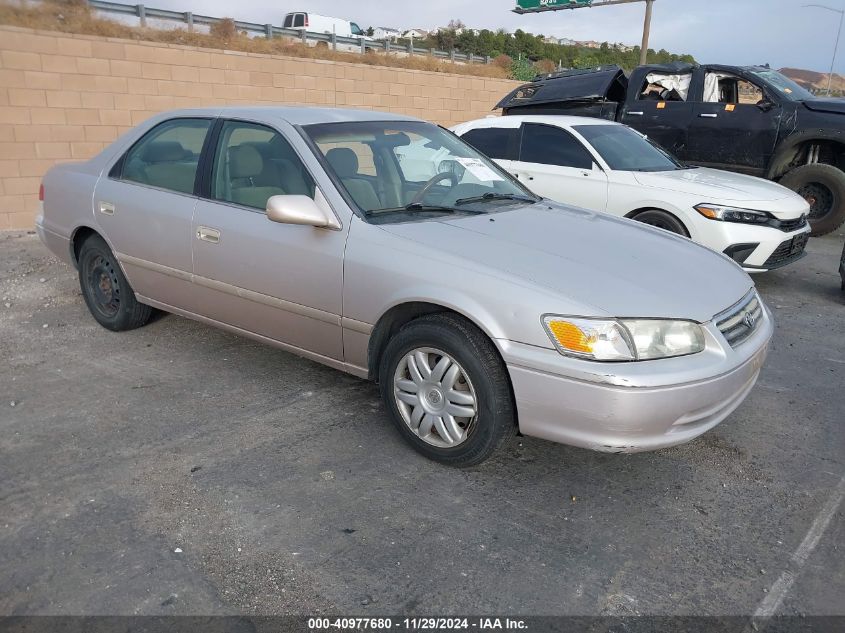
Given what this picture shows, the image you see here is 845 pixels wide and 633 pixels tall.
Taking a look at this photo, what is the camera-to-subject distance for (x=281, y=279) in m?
3.68

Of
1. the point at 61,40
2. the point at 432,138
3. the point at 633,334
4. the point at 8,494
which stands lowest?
the point at 8,494

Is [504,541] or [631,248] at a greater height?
[631,248]

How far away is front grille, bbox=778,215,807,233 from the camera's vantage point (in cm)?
619

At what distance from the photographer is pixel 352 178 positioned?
12.0ft

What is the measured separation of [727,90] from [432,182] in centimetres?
772

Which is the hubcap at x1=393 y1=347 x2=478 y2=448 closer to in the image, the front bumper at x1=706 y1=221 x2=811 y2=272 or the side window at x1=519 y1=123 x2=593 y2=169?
the front bumper at x1=706 y1=221 x2=811 y2=272

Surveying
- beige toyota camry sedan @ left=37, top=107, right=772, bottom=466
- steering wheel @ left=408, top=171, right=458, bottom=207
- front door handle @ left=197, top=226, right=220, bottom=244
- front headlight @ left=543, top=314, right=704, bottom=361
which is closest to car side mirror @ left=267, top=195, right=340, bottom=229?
beige toyota camry sedan @ left=37, top=107, right=772, bottom=466

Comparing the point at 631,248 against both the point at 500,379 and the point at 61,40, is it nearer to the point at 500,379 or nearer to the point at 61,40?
the point at 500,379

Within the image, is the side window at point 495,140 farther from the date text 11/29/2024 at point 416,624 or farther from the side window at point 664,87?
the date text 11/29/2024 at point 416,624

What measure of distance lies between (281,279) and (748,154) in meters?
7.97

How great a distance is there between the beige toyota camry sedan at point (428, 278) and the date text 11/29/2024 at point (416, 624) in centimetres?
83

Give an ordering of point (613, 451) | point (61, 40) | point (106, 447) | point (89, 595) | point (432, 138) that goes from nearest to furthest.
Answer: point (89, 595), point (613, 451), point (106, 447), point (432, 138), point (61, 40)

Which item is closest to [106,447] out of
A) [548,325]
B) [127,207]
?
[127,207]

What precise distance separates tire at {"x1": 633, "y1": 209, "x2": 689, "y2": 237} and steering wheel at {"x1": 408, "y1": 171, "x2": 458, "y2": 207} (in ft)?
9.76
